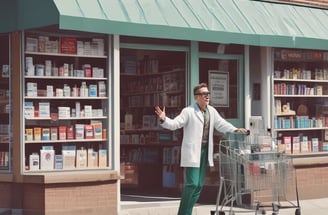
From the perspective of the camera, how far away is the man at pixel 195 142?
9.96m

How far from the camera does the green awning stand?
33.8 ft

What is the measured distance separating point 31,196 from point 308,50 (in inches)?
250

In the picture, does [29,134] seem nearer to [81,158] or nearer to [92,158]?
[81,158]

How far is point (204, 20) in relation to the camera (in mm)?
11742

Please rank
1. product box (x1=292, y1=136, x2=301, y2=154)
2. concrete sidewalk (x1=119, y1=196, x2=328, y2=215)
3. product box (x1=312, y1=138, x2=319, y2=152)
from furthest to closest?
1. product box (x1=312, y1=138, x2=319, y2=152)
2. product box (x1=292, y1=136, x2=301, y2=154)
3. concrete sidewalk (x1=119, y1=196, x2=328, y2=215)

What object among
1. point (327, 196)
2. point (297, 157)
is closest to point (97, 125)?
point (297, 157)

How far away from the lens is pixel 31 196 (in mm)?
10500

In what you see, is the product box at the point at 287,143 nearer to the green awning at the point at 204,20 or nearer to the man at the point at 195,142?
the green awning at the point at 204,20

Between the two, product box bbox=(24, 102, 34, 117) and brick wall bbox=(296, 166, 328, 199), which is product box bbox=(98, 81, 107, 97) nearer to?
product box bbox=(24, 102, 34, 117)

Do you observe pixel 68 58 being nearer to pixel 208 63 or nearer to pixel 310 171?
pixel 208 63

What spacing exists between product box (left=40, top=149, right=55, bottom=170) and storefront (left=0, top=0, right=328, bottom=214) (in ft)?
0.05

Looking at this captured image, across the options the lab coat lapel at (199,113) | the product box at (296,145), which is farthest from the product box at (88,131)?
the product box at (296,145)

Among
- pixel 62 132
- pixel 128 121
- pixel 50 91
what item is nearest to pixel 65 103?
pixel 50 91

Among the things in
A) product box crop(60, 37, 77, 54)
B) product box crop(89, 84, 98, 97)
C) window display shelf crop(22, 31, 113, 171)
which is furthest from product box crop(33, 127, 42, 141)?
product box crop(60, 37, 77, 54)
